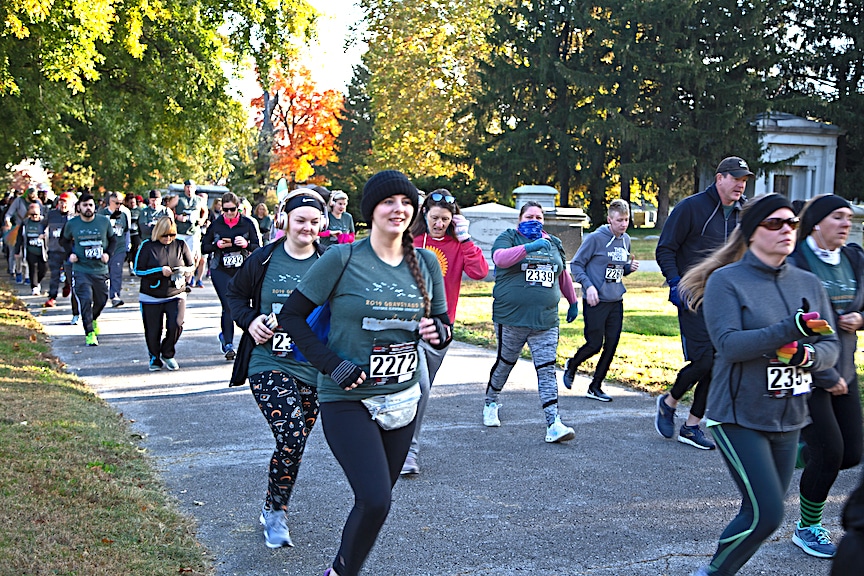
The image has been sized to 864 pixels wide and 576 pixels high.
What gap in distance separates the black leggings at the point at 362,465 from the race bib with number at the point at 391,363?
0.49ft

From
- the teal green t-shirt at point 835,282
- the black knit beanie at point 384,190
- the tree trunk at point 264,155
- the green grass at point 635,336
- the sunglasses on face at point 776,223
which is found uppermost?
the tree trunk at point 264,155

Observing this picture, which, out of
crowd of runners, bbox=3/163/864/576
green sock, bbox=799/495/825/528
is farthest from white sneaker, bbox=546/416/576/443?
green sock, bbox=799/495/825/528

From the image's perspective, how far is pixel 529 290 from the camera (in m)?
7.39

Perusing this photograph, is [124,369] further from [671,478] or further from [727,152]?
[727,152]

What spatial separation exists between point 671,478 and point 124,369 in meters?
6.61

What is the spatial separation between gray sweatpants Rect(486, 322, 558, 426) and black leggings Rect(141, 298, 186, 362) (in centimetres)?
434

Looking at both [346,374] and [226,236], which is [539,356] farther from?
[226,236]

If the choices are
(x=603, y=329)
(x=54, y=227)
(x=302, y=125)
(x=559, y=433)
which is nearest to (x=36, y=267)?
(x=54, y=227)

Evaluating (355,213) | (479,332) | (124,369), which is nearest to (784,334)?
(124,369)

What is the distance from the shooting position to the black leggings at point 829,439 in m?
4.72

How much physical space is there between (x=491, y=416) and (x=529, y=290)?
1187 mm

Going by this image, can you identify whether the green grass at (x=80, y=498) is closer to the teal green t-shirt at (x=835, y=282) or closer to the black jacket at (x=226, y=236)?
the black jacket at (x=226, y=236)

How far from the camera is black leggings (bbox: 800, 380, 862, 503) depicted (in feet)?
15.5

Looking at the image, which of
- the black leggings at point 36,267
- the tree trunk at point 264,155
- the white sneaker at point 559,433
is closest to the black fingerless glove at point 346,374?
the white sneaker at point 559,433
